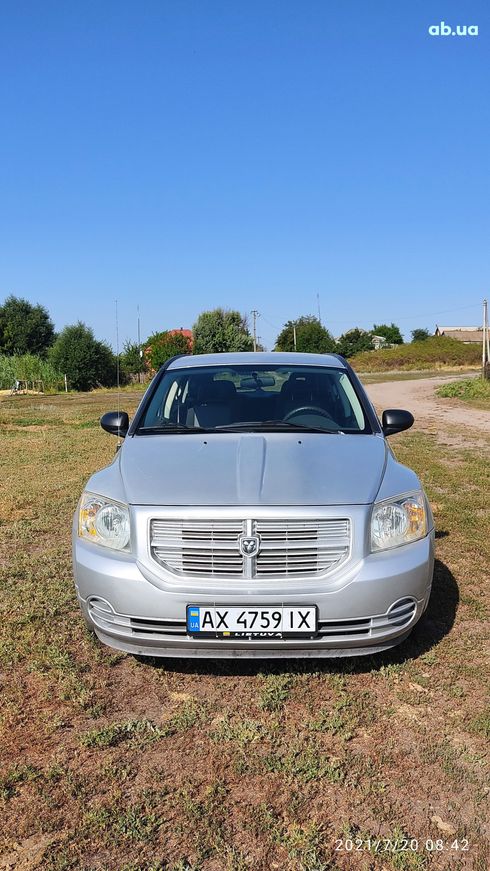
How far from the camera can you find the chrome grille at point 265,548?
2793 mm

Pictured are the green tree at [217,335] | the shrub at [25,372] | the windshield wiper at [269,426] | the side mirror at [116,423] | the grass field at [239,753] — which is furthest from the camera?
the green tree at [217,335]

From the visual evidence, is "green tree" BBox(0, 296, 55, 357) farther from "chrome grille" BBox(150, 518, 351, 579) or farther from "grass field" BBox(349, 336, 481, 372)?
"chrome grille" BBox(150, 518, 351, 579)

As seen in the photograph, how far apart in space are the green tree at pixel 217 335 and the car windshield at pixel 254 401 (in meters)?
65.1

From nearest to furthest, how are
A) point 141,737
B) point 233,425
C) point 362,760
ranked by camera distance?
point 362,760 → point 141,737 → point 233,425

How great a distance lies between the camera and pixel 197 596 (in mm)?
2752

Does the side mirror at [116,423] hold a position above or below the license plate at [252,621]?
above

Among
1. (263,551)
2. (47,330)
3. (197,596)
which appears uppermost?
(47,330)

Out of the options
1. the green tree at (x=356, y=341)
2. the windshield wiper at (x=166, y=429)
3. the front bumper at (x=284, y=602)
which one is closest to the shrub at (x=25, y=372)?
the windshield wiper at (x=166, y=429)

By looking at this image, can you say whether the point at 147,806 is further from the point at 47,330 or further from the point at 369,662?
the point at 47,330

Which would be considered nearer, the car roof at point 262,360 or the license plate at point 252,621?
the license plate at point 252,621

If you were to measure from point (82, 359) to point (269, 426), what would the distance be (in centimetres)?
4940

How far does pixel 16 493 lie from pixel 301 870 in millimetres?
6234

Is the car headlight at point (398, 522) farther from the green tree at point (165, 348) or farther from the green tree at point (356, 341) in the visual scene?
the green tree at point (356, 341)

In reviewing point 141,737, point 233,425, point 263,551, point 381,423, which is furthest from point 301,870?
point 381,423
